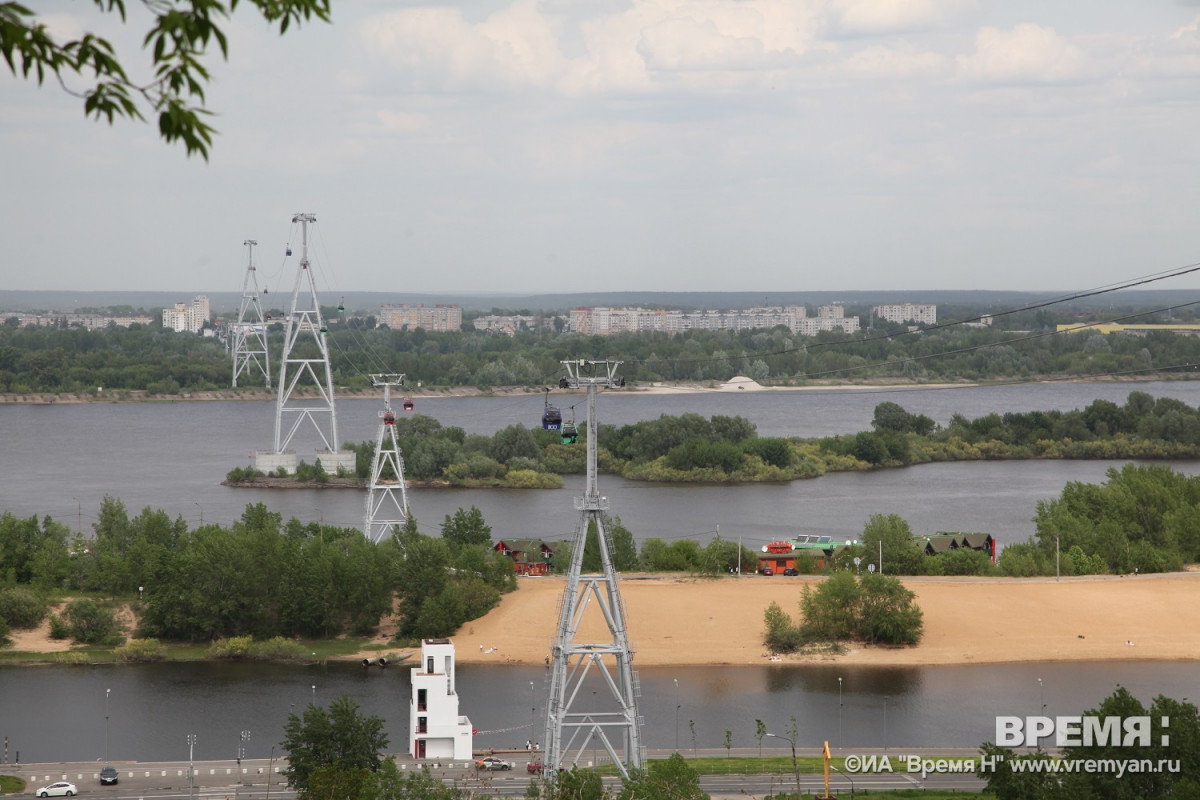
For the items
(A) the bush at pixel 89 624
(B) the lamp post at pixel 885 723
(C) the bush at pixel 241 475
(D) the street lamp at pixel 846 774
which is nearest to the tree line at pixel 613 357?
(C) the bush at pixel 241 475

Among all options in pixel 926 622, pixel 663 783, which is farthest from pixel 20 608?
pixel 663 783

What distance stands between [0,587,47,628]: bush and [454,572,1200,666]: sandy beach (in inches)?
110

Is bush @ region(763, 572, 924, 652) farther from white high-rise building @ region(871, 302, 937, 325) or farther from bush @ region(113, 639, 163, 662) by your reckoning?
white high-rise building @ region(871, 302, 937, 325)

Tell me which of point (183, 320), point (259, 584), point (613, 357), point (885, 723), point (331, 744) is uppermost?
point (183, 320)

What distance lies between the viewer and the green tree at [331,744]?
6.22 m

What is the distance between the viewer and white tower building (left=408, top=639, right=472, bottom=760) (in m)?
7.12

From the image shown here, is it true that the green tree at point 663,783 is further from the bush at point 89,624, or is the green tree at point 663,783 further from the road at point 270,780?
the bush at point 89,624

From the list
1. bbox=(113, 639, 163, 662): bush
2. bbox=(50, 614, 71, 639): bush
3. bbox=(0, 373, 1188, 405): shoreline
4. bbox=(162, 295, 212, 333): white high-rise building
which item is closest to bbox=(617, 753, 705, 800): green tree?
bbox=(113, 639, 163, 662): bush

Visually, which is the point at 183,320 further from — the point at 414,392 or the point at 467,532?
the point at 467,532

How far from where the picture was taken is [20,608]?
32.2 feet

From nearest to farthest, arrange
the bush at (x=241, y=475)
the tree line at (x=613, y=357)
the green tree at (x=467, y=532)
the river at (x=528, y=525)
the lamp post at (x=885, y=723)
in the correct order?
the lamp post at (x=885, y=723)
the river at (x=528, y=525)
the green tree at (x=467, y=532)
the bush at (x=241, y=475)
the tree line at (x=613, y=357)

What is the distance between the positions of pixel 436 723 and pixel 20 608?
13.3 feet

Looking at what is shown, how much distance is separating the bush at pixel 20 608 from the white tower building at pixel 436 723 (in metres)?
3.79

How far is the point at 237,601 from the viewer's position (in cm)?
987
